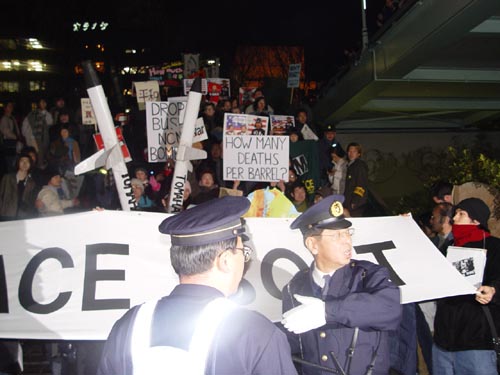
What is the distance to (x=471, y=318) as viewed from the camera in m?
4.50

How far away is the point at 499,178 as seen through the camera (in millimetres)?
7445

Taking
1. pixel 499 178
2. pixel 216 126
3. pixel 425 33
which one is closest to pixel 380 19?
pixel 425 33

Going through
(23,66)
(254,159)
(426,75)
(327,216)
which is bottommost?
(327,216)

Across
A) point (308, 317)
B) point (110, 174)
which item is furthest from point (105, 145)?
point (110, 174)

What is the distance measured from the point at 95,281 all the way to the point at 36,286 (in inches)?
19.8

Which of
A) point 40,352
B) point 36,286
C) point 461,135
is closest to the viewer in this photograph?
point 36,286

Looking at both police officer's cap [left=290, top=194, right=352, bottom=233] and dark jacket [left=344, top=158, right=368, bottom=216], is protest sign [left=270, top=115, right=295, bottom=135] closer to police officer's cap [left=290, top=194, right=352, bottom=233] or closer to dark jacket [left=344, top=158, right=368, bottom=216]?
dark jacket [left=344, top=158, right=368, bottom=216]

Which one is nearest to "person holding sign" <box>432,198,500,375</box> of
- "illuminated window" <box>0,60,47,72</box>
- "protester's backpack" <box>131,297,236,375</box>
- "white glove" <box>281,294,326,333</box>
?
"white glove" <box>281,294,326,333</box>

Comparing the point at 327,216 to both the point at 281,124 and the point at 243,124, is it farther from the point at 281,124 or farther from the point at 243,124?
the point at 281,124

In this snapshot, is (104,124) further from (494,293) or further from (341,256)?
(494,293)

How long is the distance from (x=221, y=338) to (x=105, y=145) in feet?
13.2

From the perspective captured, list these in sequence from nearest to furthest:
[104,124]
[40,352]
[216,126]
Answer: [104,124] → [40,352] → [216,126]

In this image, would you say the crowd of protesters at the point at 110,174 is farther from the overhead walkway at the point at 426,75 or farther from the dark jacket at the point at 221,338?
the dark jacket at the point at 221,338

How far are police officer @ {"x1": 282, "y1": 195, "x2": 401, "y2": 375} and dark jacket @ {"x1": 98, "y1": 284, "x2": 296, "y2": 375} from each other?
0.99m
